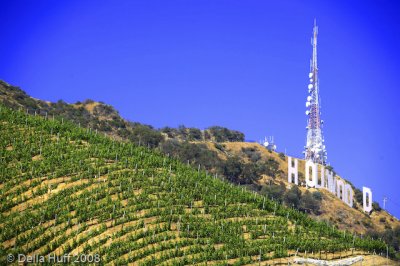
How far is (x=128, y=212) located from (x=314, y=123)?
158 ft

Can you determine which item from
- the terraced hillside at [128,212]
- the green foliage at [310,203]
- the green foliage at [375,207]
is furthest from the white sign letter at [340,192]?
the terraced hillside at [128,212]

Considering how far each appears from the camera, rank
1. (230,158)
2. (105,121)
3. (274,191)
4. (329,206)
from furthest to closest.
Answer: (105,121)
(230,158)
(329,206)
(274,191)

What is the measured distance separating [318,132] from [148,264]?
5171 centimetres

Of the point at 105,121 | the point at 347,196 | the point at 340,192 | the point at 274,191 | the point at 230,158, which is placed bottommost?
the point at 274,191

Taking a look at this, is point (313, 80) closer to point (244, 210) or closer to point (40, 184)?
point (244, 210)

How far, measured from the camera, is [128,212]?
36.6m

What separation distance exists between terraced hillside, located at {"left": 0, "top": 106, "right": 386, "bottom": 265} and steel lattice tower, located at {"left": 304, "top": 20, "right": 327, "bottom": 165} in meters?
35.9

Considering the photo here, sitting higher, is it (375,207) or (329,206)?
(375,207)

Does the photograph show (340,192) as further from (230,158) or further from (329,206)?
(230,158)

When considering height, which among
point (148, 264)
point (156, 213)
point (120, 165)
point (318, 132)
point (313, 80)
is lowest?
point (148, 264)

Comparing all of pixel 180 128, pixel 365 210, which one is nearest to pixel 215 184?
pixel 365 210

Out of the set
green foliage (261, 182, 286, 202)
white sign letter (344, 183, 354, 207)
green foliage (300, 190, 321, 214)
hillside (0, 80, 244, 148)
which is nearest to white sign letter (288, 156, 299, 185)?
green foliage (261, 182, 286, 202)

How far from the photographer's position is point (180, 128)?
96.6 m

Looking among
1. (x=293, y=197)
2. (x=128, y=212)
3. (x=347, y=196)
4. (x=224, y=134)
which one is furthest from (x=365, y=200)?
(x=128, y=212)
